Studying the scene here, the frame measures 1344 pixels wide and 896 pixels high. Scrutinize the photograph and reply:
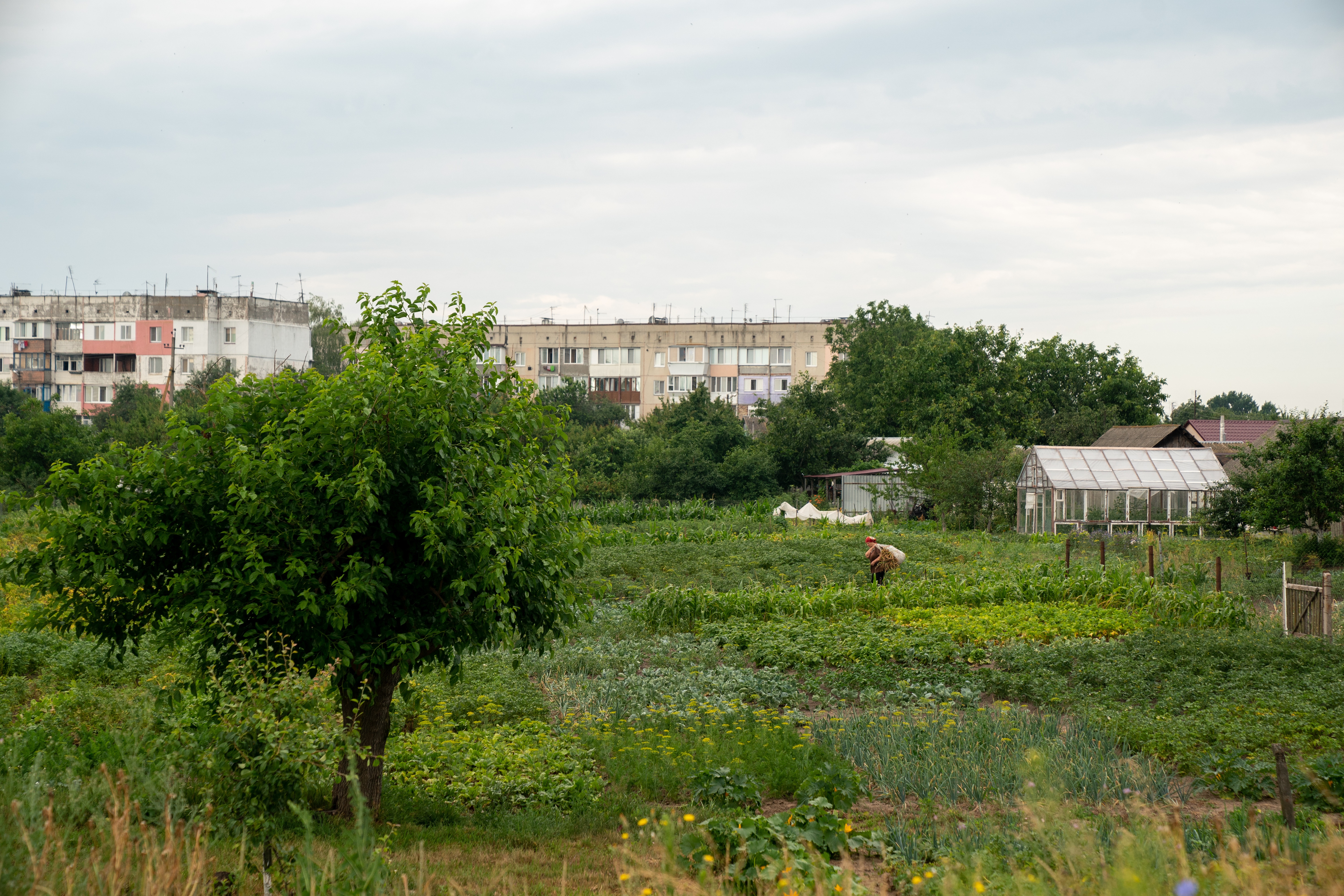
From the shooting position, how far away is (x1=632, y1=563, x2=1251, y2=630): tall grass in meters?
15.3

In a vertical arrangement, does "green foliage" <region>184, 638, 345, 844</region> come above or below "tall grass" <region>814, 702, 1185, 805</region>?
above

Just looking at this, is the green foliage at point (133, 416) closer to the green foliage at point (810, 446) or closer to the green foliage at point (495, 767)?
the green foliage at point (495, 767)

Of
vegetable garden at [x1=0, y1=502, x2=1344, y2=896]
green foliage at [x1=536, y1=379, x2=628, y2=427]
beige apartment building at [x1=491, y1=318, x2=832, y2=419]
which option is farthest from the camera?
beige apartment building at [x1=491, y1=318, x2=832, y2=419]

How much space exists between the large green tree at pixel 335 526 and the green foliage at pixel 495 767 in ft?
2.79

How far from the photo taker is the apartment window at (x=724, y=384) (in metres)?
77.1

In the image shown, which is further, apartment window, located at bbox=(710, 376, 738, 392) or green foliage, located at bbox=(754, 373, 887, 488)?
apartment window, located at bbox=(710, 376, 738, 392)

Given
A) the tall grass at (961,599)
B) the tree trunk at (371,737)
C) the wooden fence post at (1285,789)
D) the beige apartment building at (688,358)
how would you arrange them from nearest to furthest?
1. the wooden fence post at (1285,789)
2. the tree trunk at (371,737)
3. the tall grass at (961,599)
4. the beige apartment building at (688,358)

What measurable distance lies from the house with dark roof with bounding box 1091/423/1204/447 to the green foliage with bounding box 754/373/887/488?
10701 millimetres

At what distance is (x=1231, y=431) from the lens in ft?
138

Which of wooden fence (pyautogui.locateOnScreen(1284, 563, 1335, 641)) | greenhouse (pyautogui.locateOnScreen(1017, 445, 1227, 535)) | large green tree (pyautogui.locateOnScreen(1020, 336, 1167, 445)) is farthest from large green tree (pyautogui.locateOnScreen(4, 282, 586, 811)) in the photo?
large green tree (pyautogui.locateOnScreen(1020, 336, 1167, 445))

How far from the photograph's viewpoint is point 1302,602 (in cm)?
1372

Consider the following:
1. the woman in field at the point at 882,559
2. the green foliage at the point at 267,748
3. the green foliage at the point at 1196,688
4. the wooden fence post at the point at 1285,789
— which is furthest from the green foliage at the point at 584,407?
the wooden fence post at the point at 1285,789

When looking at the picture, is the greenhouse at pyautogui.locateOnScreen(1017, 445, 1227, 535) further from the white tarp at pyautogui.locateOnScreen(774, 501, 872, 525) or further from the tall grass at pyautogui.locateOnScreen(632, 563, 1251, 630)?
the tall grass at pyautogui.locateOnScreen(632, 563, 1251, 630)

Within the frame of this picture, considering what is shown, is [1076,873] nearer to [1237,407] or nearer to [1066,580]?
Result: [1066,580]
